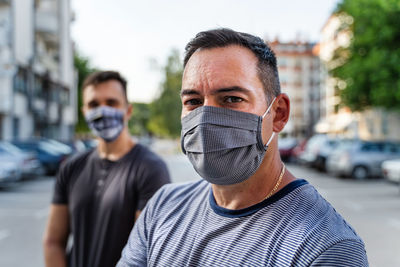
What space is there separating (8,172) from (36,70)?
18241 mm

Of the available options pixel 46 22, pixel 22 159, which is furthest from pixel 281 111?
pixel 46 22

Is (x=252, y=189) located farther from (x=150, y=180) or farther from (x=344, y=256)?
(x=150, y=180)

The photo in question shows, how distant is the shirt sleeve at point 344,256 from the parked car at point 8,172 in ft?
47.6

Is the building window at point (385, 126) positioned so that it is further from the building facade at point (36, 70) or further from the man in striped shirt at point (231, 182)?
Answer: the man in striped shirt at point (231, 182)

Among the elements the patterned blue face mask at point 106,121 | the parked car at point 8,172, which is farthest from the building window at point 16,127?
the patterned blue face mask at point 106,121

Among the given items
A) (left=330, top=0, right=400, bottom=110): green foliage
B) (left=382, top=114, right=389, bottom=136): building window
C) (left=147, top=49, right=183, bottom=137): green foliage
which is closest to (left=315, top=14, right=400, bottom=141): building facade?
(left=382, top=114, right=389, bottom=136): building window

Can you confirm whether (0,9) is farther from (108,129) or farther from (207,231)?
(207,231)

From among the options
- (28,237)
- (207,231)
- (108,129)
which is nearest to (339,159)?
(28,237)

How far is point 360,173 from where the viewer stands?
58.5ft

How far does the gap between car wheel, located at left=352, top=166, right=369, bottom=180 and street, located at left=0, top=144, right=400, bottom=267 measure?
466 millimetres

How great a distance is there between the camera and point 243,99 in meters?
1.57

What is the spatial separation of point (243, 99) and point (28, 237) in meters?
7.25

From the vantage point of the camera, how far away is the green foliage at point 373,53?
20.4 meters

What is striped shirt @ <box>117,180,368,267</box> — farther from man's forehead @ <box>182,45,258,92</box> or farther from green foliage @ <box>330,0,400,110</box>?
green foliage @ <box>330,0,400,110</box>
